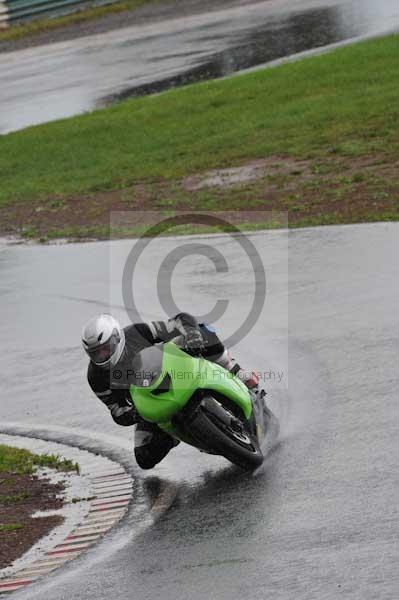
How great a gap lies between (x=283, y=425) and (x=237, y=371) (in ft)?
2.07

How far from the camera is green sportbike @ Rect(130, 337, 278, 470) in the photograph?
901 cm

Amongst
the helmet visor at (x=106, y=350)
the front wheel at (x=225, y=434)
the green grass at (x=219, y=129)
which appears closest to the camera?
the front wheel at (x=225, y=434)

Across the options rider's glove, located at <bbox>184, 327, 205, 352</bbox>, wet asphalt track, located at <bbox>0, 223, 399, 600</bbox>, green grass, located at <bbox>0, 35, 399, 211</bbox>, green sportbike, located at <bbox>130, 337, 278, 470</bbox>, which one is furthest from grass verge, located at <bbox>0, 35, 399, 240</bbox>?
green sportbike, located at <bbox>130, 337, 278, 470</bbox>

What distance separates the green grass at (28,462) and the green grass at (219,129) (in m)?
11.0

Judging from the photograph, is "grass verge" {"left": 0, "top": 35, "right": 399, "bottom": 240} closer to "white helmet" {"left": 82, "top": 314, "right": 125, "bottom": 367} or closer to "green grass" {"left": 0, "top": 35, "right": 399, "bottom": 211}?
"green grass" {"left": 0, "top": 35, "right": 399, "bottom": 211}

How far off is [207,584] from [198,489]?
1.89m

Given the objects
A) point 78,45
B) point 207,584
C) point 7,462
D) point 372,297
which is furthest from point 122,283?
point 78,45

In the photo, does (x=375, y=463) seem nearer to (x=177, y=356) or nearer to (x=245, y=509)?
(x=245, y=509)

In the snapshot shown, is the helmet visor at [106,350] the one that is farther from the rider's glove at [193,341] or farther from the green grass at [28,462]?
the green grass at [28,462]

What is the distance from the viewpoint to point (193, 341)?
941cm

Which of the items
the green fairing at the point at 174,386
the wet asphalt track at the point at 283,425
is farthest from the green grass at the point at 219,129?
the green fairing at the point at 174,386

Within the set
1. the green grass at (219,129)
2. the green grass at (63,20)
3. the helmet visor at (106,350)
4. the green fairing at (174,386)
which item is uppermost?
the helmet visor at (106,350)

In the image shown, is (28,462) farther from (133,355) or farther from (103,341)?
(103,341)

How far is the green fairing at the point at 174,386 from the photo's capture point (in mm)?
9023
